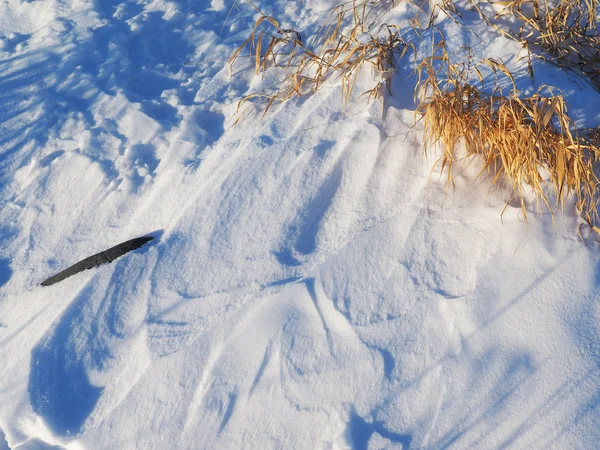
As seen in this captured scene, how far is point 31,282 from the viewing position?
5.60 feet

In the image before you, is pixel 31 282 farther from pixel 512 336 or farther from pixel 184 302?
pixel 512 336

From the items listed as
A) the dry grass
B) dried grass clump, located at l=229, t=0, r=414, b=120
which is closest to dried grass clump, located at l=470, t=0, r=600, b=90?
the dry grass

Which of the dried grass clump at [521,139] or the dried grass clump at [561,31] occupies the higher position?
the dried grass clump at [561,31]

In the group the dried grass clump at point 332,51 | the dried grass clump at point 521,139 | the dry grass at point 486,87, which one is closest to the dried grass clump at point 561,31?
the dry grass at point 486,87

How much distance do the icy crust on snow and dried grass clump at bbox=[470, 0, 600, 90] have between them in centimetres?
10

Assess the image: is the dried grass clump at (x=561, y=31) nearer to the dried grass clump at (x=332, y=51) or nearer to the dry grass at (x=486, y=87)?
the dry grass at (x=486, y=87)

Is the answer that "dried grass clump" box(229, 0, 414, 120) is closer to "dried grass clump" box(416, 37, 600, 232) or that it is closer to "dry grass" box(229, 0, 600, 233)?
"dry grass" box(229, 0, 600, 233)

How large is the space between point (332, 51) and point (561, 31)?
0.91 meters

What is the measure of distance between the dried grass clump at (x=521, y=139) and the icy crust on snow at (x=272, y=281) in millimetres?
70

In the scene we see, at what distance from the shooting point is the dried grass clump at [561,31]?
2023 millimetres

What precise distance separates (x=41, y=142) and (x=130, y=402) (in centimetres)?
109

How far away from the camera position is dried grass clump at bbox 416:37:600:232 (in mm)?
1682

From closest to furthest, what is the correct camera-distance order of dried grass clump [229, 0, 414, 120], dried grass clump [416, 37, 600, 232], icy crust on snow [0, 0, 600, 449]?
icy crust on snow [0, 0, 600, 449] → dried grass clump [416, 37, 600, 232] → dried grass clump [229, 0, 414, 120]

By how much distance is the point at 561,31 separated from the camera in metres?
2.00
